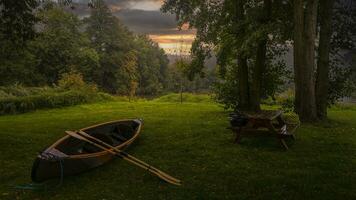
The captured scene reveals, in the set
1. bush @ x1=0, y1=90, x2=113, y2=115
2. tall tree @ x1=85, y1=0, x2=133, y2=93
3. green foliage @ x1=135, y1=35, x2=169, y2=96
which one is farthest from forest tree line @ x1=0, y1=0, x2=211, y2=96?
bush @ x1=0, y1=90, x2=113, y2=115

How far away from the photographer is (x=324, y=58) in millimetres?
22344

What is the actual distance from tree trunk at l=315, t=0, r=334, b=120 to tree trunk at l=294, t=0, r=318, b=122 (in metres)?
2.35

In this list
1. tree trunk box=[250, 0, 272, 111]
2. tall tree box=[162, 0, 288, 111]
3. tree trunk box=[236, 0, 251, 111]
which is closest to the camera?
tall tree box=[162, 0, 288, 111]

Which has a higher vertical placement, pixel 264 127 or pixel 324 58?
pixel 324 58

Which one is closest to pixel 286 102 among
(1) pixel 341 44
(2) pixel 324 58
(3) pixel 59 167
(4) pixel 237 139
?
(2) pixel 324 58

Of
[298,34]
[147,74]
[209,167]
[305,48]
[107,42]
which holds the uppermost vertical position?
[107,42]

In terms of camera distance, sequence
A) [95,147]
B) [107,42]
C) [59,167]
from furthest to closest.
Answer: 1. [107,42]
2. [95,147]
3. [59,167]

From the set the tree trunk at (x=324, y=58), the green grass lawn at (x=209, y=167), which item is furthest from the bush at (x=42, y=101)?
the tree trunk at (x=324, y=58)

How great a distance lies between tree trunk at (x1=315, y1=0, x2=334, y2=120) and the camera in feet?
73.0

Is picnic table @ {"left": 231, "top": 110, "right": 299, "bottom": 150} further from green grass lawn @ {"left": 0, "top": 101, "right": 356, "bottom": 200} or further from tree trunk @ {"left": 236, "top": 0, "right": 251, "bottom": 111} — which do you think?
tree trunk @ {"left": 236, "top": 0, "right": 251, "bottom": 111}

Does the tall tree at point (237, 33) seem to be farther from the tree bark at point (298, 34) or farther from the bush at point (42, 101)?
the bush at point (42, 101)

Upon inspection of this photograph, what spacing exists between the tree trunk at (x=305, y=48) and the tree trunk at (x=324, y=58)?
92.6 inches

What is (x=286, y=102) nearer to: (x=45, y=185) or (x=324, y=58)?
(x=324, y=58)

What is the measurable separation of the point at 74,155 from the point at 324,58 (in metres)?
15.2
